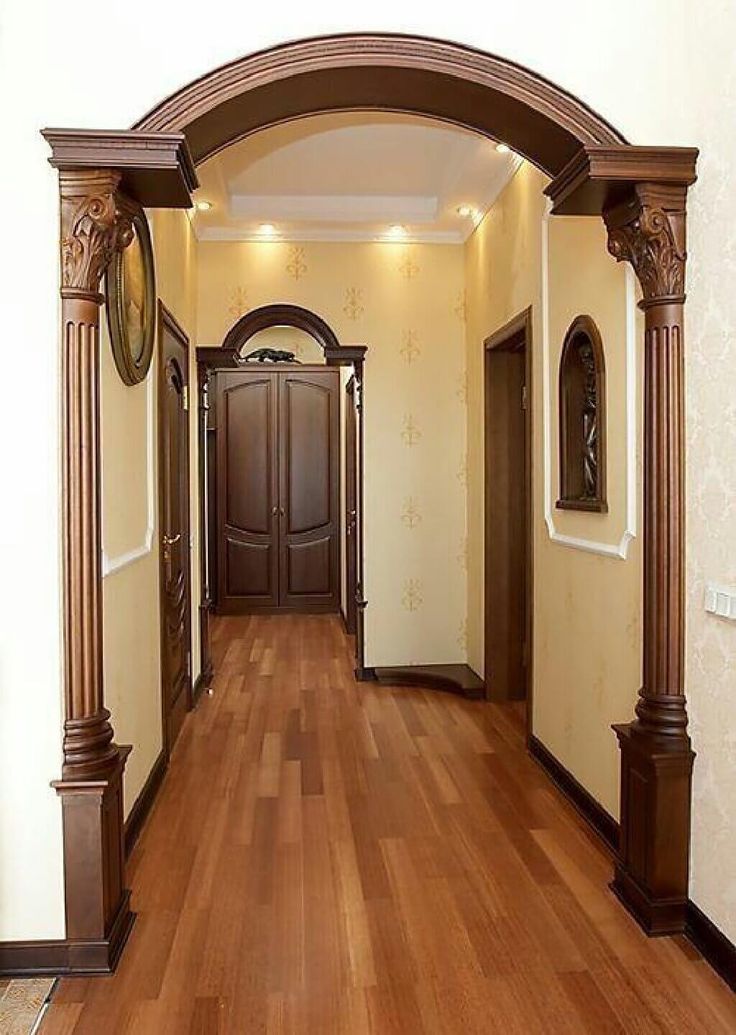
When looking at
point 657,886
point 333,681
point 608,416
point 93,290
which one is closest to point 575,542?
point 608,416

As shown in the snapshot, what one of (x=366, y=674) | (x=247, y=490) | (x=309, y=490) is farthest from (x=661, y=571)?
(x=247, y=490)

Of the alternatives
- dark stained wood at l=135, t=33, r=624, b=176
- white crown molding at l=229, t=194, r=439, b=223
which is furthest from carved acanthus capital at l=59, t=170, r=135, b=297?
white crown molding at l=229, t=194, r=439, b=223

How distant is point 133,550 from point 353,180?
2.90m

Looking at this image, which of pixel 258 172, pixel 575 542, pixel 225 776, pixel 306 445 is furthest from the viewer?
pixel 306 445

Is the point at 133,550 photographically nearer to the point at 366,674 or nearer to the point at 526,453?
the point at 526,453

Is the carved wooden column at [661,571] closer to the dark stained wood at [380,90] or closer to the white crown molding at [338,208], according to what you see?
the dark stained wood at [380,90]

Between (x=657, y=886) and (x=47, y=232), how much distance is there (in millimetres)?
2505

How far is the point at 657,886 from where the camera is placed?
8.78ft

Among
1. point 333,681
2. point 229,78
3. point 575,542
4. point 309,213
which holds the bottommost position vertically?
point 333,681

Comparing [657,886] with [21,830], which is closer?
[21,830]

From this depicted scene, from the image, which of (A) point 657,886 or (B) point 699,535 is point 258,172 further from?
(A) point 657,886

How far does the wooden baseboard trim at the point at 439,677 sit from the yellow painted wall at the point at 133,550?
6.97ft

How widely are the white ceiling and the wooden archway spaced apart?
1.61m

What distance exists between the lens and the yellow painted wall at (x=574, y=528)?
10.7ft
